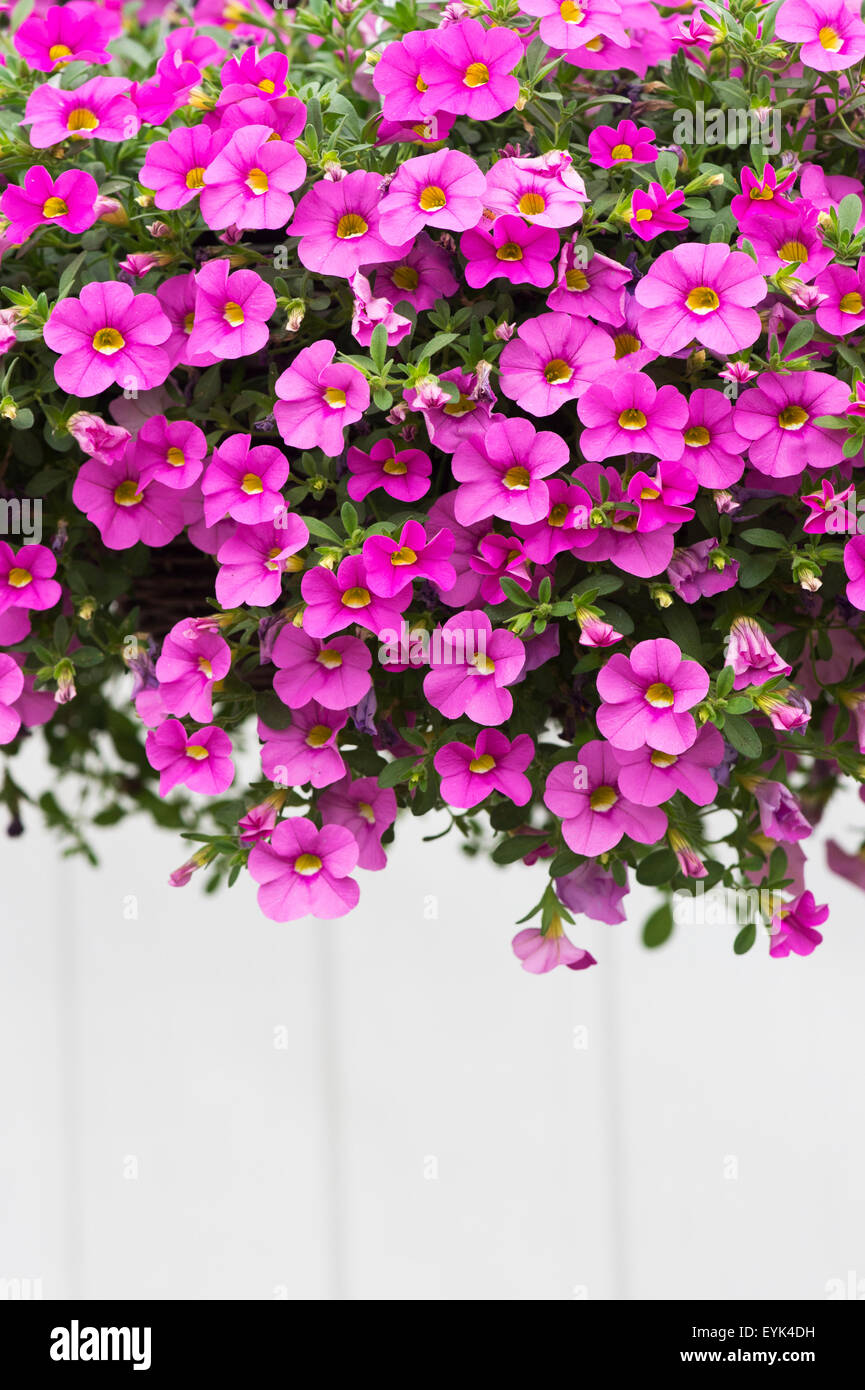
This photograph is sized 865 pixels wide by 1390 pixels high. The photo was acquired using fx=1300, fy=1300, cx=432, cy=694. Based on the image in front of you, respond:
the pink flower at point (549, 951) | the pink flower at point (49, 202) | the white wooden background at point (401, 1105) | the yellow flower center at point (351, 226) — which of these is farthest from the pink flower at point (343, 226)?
the white wooden background at point (401, 1105)

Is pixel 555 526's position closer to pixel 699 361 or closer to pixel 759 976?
pixel 699 361

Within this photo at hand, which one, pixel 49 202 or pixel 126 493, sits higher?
pixel 49 202

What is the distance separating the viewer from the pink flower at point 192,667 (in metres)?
0.64

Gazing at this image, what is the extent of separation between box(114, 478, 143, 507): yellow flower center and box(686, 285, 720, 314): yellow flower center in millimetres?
286

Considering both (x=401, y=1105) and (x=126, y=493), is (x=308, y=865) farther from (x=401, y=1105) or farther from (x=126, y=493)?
(x=401, y=1105)

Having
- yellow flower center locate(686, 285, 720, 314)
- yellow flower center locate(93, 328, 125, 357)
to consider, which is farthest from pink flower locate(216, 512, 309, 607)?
yellow flower center locate(686, 285, 720, 314)

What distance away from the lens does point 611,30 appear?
2.05 ft

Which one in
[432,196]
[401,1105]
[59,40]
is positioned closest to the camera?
[432,196]

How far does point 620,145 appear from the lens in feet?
2.12

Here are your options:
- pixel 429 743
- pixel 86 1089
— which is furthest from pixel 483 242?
pixel 86 1089

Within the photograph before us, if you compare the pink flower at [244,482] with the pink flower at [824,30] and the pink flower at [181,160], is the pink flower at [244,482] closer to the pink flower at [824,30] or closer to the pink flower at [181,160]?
the pink flower at [181,160]

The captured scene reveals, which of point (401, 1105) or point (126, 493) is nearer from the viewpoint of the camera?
point (126, 493)

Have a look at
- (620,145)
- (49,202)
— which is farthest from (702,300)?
(49,202)

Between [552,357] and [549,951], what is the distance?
0.32 metres
